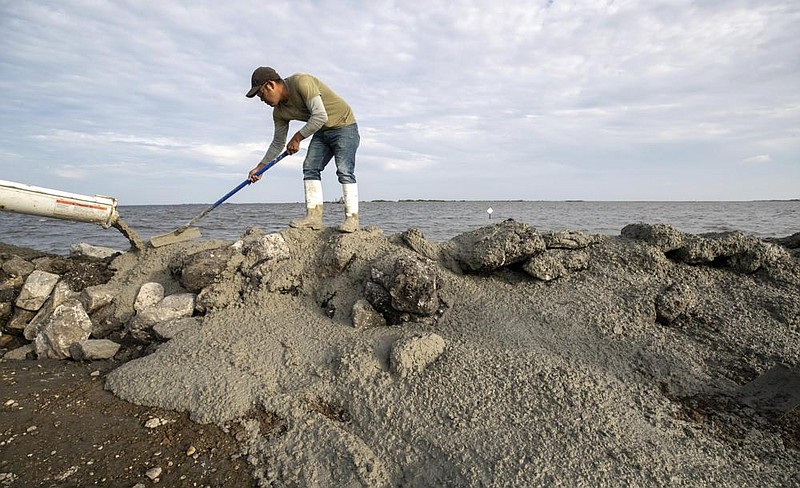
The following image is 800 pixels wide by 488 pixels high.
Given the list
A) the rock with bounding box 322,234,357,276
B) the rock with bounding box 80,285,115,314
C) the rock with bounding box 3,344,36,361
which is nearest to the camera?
the rock with bounding box 3,344,36,361

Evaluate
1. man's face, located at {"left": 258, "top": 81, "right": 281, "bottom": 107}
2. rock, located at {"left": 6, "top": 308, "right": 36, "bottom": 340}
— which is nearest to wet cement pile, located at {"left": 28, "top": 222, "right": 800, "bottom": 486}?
rock, located at {"left": 6, "top": 308, "right": 36, "bottom": 340}

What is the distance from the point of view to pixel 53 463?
232 centimetres

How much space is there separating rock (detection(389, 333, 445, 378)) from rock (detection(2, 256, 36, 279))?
4.48 metres

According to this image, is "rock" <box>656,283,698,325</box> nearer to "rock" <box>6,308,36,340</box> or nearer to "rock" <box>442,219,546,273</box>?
"rock" <box>442,219,546,273</box>

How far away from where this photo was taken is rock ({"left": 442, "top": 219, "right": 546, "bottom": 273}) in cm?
374

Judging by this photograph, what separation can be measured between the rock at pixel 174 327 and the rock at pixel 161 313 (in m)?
0.12

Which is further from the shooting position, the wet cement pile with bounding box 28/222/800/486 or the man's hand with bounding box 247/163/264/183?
the man's hand with bounding box 247/163/264/183

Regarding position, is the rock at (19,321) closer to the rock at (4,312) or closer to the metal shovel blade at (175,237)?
the rock at (4,312)

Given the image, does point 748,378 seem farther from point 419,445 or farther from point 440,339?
point 419,445

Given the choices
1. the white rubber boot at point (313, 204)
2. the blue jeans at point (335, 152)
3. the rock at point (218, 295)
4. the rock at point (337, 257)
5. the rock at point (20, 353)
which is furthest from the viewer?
the white rubber boot at point (313, 204)

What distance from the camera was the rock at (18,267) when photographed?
461 centimetres

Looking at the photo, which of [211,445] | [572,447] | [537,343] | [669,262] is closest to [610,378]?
[537,343]

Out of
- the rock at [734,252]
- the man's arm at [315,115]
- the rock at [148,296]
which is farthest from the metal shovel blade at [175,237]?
the rock at [734,252]

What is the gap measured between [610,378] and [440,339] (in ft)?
3.72
